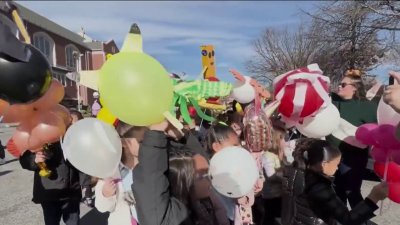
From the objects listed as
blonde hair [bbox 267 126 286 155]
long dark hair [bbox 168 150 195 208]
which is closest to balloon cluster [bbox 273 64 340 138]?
blonde hair [bbox 267 126 286 155]

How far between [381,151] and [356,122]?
113 cm

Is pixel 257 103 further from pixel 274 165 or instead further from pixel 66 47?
pixel 66 47

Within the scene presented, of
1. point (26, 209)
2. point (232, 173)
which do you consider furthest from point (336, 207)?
point (26, 209)

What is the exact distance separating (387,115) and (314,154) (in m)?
0.54

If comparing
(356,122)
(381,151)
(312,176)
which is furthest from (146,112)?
(356,122)

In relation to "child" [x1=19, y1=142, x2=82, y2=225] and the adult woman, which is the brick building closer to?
"child" [x1=19, y1=142, x2=82, y2=225]

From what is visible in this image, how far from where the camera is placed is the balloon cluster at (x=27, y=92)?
69.4 inches

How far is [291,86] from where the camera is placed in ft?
9.86

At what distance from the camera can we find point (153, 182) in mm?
1841

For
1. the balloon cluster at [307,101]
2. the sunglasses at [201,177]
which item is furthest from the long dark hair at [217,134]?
the sunglasses at [201,177]

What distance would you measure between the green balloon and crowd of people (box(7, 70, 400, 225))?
10cm

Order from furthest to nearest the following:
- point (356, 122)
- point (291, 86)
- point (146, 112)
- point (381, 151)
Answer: point (356, 122) → point (291, 86) → point (381, 151) → point (146, 112)

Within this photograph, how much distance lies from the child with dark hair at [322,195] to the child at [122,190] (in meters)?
1.10

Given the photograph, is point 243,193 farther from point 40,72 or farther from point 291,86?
point 40,72
